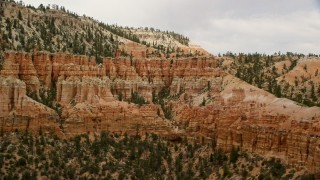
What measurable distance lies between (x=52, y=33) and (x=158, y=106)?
31.8 metres

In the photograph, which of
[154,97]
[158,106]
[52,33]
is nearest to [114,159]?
[158,106]

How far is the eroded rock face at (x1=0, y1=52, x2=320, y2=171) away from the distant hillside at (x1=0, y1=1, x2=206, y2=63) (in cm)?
896

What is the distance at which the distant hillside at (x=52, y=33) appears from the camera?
10125cm

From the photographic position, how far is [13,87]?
79125mm

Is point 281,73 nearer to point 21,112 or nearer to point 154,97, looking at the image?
point 154,97

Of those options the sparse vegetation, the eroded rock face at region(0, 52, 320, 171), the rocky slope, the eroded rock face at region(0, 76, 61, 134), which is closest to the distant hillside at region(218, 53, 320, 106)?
the rocky slope

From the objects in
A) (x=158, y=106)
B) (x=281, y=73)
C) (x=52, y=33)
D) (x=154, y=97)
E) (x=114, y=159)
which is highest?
(x=52, y=33)

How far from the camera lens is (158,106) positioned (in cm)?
8756

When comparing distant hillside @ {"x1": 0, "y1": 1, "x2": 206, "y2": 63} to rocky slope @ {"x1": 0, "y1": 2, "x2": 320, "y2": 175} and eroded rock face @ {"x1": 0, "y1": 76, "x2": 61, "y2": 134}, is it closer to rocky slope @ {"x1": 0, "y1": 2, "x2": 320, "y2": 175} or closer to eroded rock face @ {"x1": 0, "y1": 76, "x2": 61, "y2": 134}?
rocky slope @ {"x1": 0, "y1": 2, "x2": 320, "y2": 175}

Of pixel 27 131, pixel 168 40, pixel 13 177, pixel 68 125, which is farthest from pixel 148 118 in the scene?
pixel 168 40

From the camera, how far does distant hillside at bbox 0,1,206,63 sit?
101250mm

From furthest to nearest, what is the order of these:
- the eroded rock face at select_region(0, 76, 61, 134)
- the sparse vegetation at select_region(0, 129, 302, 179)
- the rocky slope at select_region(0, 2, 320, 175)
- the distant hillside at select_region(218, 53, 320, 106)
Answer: the distant hillside at select_region(218, 53, 320, 106) < the eroded rock face at select_region(0, 76, 61, 134) < the rocky slope at select_region(0, 2, 320, 175) < the sparse vegetation at select_region(0, 129, 302, 179)

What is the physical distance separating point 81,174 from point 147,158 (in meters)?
9.49

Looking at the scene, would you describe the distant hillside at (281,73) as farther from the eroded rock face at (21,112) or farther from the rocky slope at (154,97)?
the eroded rock face at (21,112)
